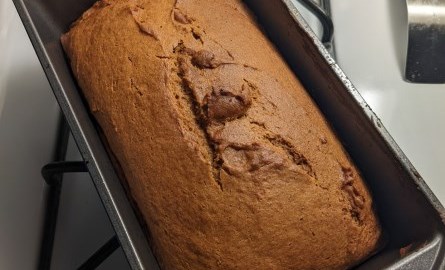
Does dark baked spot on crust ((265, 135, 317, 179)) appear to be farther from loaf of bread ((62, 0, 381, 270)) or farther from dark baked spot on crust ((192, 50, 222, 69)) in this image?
dark baked spot on crust ((192, 50, 222, 69))

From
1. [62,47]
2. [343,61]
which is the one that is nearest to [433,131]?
[343,61]

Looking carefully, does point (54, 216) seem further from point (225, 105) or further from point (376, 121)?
point (376, 121)

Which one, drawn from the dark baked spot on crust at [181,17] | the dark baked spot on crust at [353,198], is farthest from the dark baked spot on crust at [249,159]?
the dark baked spot on crust at [181,17]

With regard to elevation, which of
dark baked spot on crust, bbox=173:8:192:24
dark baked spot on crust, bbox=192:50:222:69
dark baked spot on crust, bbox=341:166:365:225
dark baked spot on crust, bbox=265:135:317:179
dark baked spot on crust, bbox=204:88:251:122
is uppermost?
dark baked spot on crust, bbox=173:8:192:24

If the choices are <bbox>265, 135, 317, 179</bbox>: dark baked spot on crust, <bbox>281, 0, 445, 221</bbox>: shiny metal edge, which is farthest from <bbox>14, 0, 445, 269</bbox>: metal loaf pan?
<bbox>265, 135, 317, 179</bbox>: dark baked spot on crust

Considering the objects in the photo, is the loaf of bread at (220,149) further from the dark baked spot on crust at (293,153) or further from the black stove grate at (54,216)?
the black stove grate at (54,216)

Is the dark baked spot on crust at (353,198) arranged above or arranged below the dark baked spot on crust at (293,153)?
below

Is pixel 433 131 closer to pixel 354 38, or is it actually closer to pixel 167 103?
pixel 354 38
